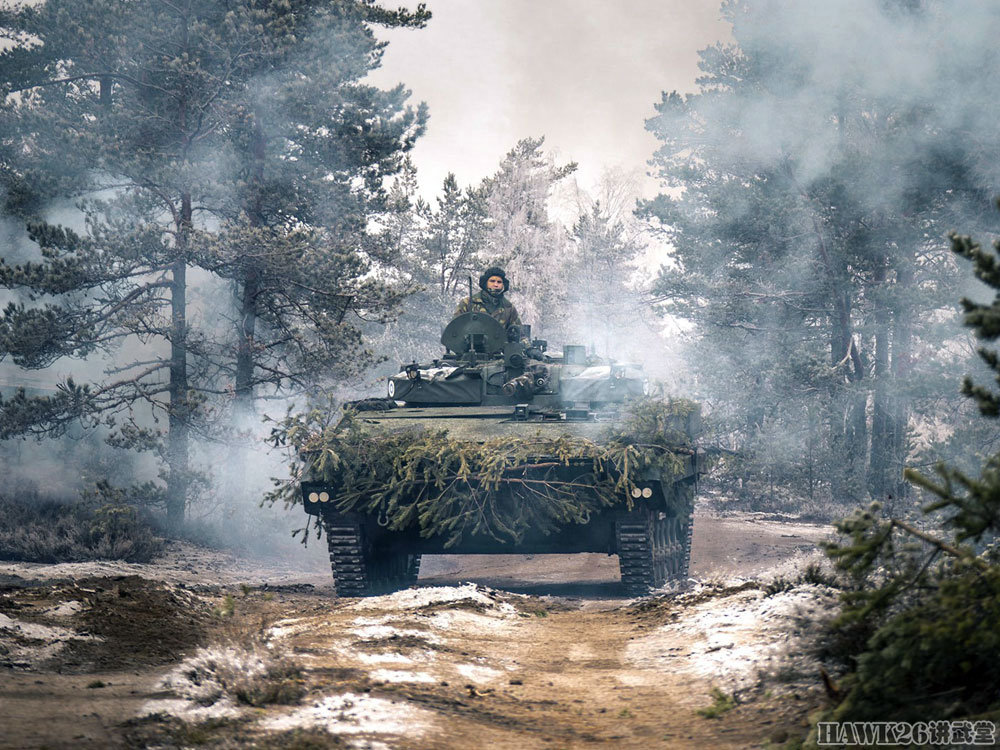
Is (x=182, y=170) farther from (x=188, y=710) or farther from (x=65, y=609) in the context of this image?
(x=188, y=710)

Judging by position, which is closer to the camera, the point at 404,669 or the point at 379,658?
the point at 404,669

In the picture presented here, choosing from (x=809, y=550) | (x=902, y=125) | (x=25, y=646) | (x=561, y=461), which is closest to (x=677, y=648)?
(x=561, y=461)

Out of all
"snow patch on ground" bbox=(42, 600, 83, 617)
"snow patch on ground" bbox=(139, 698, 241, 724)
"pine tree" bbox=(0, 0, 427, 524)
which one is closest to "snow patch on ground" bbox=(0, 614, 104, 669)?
"snow patch on ground" bbox=(42, 600, 83, 617)

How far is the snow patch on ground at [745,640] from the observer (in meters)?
4.98

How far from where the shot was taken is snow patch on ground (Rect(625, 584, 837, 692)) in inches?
196

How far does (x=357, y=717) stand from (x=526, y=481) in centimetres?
506

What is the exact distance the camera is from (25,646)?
19.4ft

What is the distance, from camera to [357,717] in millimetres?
4422

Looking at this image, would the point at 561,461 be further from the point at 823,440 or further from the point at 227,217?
the point at 823,440

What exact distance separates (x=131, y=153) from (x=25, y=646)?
38.2 ft

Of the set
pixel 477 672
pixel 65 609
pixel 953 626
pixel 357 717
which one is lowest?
pixel 477 672

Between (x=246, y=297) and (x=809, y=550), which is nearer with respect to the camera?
(x=809, y=550)

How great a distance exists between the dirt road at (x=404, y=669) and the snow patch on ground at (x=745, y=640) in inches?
0.8

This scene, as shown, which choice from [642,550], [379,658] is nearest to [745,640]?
[379,658]
